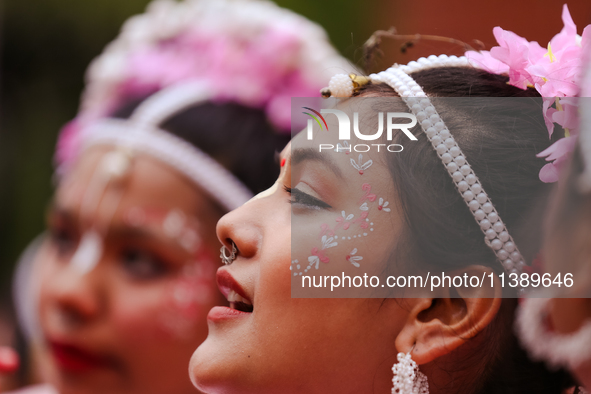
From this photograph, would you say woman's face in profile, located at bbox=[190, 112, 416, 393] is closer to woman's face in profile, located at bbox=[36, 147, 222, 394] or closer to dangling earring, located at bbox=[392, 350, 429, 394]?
dangling earring, located at bbox=[392, 350, 429, 394]

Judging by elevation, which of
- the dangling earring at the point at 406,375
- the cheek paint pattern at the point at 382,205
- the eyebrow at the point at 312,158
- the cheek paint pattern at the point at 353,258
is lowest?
the dangling earring at the point at 406,375

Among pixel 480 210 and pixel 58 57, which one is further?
pixel 58 57

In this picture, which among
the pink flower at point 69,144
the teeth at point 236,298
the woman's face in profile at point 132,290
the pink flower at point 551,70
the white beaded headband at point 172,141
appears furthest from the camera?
the pink flower at point 69,144

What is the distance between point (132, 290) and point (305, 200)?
95 cm

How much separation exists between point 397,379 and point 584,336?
371 mm

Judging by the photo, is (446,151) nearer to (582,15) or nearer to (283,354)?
(283,354)

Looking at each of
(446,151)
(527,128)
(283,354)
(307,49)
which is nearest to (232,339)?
(283,354)

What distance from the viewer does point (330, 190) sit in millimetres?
1188

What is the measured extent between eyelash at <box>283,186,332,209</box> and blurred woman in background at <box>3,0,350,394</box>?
719 mm

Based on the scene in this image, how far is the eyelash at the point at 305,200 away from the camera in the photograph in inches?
47.0

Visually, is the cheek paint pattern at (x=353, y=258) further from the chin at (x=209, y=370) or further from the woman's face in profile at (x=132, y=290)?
the woman's face in profile at (x=132, y=290)

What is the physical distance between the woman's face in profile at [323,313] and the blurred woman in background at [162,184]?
2.50 ft

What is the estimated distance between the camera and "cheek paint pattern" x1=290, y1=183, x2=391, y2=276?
1.15 m

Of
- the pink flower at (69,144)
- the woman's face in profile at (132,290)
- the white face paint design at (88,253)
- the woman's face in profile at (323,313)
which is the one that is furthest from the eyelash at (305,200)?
the pink flower at (69,144)
